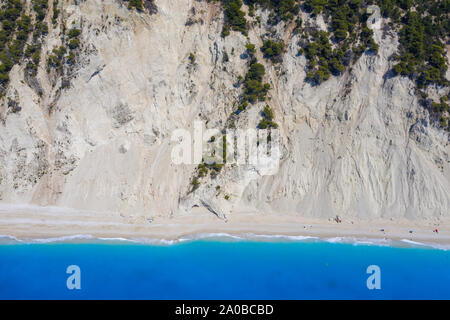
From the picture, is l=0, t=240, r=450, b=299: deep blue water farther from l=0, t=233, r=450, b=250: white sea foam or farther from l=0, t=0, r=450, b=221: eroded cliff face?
l=0, t=0, r=450, b=221: eroded cliff face

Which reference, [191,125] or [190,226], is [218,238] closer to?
[190,226]

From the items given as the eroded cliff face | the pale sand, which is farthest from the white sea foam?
the eroded cliff face

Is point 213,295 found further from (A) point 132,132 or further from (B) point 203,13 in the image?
(B) point 203,13

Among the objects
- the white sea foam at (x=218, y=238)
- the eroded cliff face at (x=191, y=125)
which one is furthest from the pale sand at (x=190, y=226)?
the eroded cliff face at (x=191, y=125)

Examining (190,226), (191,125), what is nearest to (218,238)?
(190,226)

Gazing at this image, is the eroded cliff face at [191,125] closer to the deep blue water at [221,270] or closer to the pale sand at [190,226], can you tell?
the pale sand at [190,226]
